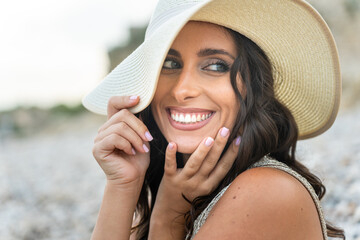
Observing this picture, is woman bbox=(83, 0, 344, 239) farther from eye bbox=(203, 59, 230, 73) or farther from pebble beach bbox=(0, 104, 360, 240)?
pebble beach bbox=(0, 104, 360, 240)

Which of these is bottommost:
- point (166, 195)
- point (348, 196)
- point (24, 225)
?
point (24, 225)

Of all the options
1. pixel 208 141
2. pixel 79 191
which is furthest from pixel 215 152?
pixel 79 191

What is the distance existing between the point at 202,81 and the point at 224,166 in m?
0.48

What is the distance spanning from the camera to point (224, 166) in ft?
7.30

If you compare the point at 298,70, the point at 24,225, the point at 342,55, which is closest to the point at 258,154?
the point at 298,70

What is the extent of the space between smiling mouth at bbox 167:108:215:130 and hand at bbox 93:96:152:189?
19 cm

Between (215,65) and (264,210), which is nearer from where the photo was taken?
(264,210)

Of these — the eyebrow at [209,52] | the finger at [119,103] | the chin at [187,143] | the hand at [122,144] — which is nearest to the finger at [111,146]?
the hand at [122,144]

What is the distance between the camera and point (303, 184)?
1935mm

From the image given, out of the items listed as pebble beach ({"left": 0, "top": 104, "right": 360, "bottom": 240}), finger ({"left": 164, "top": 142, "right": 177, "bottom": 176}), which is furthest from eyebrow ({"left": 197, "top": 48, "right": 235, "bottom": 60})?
pebble beach ({"left": 0, "top": 104, "right": 360, "bottom": 240})

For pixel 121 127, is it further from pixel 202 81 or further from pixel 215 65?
pixel 215 65

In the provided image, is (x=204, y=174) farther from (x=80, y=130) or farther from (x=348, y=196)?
(x=80, y=130)

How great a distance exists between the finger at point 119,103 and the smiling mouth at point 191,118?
0.79ft

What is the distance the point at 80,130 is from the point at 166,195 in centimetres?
2296
